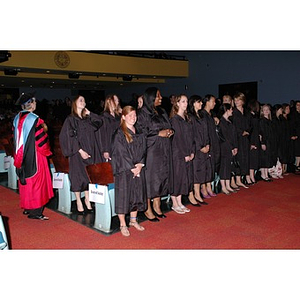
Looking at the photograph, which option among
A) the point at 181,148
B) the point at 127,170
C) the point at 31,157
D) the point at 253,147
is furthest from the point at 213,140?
the point at 31,157

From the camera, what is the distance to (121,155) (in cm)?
415

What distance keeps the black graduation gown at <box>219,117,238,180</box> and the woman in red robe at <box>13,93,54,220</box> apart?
10.3ft

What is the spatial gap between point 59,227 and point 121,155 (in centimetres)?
143

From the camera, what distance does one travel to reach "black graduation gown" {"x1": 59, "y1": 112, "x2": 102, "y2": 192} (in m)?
4.97

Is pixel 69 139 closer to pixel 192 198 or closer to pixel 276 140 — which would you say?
pixel 192 198

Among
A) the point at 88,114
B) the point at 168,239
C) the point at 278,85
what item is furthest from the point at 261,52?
the point at 168,239

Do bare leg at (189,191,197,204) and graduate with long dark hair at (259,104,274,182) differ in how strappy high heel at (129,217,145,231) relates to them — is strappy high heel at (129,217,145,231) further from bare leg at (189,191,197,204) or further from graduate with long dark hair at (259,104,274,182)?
graduate with long dark hair at (259,104,274,182)

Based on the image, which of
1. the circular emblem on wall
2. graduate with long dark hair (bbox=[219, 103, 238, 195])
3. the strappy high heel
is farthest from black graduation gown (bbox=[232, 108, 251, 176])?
the circular emblem on wall

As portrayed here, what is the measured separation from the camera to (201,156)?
5.58 metres

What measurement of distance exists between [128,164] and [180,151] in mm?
1218

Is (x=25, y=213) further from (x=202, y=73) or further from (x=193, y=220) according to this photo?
(x=202, y=73)

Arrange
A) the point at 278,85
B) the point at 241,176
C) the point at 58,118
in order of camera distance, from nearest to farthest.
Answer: the point at 241,176, the point at 58,118, the point at 278,85

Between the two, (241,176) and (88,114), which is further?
(241,176)

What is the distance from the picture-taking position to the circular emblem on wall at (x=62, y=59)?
15.2 meters
